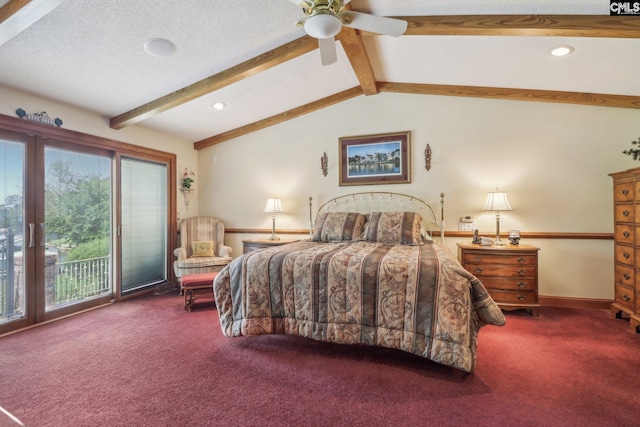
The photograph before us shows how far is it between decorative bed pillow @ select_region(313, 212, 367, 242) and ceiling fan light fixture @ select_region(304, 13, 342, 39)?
2.15m

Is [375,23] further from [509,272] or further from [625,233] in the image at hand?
[625,233]

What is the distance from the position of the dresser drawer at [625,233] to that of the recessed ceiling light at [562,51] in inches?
68.5

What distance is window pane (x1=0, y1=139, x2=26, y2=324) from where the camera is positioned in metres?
2.90

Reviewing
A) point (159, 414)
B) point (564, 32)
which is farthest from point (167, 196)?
point (564, 32)

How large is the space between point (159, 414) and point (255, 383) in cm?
57

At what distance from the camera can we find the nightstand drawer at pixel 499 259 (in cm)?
316

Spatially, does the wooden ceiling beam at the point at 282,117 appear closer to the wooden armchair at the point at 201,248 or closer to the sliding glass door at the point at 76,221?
the sliding glass door at the point at 76,221

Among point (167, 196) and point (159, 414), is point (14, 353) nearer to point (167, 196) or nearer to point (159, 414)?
point (159, 414)

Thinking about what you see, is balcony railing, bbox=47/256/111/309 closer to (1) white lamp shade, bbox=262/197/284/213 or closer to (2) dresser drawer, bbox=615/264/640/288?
(1) white lamp shade, bbox=262/197/284/213

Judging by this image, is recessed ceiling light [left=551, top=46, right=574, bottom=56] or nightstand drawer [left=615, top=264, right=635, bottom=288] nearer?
recessed ceiling light [left=551, top=46, right=574, bottom=56]

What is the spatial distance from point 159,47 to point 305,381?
9.81ft

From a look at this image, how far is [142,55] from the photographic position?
2.68 metres

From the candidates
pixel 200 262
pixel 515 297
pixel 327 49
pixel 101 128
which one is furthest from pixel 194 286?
pixel 515 297

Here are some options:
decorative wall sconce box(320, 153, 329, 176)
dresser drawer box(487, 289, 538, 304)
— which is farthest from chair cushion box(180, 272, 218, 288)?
dresser drawer box(487, 289, 538, 304)
